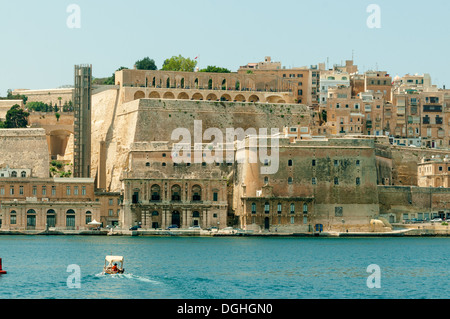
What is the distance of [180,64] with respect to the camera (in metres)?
92.1

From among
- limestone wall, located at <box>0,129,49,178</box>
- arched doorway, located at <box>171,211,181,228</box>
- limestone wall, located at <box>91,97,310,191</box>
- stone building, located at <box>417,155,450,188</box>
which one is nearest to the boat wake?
arched doorway, located at <box>171,211,181,228</box>

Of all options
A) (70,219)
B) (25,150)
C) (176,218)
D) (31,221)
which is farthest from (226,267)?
(25,150)

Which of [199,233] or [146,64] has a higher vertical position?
[146,64]

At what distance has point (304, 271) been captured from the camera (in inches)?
1699

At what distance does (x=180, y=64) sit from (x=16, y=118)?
635 inches

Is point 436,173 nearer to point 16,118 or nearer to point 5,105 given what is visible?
point 16,118

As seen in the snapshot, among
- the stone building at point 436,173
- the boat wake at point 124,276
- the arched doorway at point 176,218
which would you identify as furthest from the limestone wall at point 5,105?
the boat wake at point 124,276

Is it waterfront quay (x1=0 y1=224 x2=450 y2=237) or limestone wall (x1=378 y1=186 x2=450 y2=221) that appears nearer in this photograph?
waterfront quay (x1=0 y1=224 x2=450 y2=237)

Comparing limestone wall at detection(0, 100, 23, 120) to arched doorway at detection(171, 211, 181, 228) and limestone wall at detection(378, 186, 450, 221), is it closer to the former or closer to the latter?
arched doorway at detection(171, 211, 181, 228)

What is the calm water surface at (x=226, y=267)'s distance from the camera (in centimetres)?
3478

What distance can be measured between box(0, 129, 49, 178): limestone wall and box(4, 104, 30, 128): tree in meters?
7.17

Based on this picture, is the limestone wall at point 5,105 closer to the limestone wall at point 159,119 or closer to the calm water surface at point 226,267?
the limestone wall at point 159,119

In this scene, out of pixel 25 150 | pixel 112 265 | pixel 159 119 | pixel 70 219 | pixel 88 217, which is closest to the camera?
pixel 112 265

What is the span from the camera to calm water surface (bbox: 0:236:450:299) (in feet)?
114
